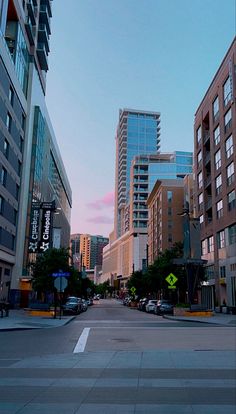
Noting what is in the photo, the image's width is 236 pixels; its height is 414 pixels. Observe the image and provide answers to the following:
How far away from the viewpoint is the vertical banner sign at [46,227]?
56844 mm

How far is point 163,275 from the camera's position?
53.1 meters

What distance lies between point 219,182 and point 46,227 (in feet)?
72.5

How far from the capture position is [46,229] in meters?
57.5

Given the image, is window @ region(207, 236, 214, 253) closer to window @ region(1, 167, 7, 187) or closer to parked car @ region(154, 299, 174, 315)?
parked car @ region(154, 299, 174, 315)

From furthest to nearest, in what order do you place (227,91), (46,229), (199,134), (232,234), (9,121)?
(199,134) → (46,229) → (227,91) → (232,234) → (9,121)

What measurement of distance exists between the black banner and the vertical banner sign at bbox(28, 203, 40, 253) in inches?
25.0

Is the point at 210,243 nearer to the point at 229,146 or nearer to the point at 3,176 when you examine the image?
the point at 229,146

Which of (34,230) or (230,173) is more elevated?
(230,173)

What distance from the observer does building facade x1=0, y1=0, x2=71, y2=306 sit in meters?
47.8

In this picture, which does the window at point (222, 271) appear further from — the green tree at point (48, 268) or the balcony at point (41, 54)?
the balcony at point (41, 54)

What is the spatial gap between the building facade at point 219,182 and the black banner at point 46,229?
67.5 feet

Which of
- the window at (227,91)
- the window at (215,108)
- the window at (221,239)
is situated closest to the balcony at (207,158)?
the window at (215,108)

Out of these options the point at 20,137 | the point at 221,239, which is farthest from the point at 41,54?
the point at 221,239

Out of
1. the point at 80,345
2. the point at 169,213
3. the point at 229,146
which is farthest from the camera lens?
the point at 169,213
